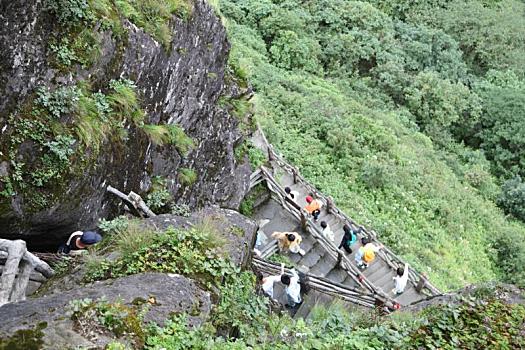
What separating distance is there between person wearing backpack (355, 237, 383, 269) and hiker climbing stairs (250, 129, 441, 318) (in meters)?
0.23

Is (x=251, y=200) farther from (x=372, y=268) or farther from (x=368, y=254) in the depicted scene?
(x=372, y=268)

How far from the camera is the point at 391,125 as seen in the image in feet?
78.1

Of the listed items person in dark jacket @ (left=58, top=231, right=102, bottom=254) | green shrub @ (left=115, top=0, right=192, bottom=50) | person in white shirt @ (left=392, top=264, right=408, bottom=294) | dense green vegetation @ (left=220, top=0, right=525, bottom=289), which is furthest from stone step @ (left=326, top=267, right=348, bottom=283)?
person in dark jacket @ (left=58, top=231, right=102, bottom=254)

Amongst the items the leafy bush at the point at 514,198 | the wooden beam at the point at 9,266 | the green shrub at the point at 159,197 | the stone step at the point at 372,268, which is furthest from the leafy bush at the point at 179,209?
the leafy bush at the point at 514,198

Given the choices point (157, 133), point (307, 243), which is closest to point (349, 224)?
point (307, 243)

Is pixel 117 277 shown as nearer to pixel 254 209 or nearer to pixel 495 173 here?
pixel 254 209

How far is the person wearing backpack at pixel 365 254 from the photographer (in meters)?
14.5

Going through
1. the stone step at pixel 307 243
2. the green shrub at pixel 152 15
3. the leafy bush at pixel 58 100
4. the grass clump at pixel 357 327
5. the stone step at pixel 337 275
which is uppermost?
the green shrub at pixel 152 15

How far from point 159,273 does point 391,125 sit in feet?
60.3

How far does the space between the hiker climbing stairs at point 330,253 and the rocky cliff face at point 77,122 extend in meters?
3.60

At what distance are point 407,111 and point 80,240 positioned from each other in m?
20.8

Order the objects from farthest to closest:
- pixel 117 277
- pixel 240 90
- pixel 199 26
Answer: pixel 240 90 < pixel 199 26 < pixel 117 277

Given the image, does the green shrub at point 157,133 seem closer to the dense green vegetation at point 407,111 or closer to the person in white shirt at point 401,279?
the dense green vegetation at point 407,111

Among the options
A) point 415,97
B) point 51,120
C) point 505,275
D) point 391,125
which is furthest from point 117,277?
point 415,97
